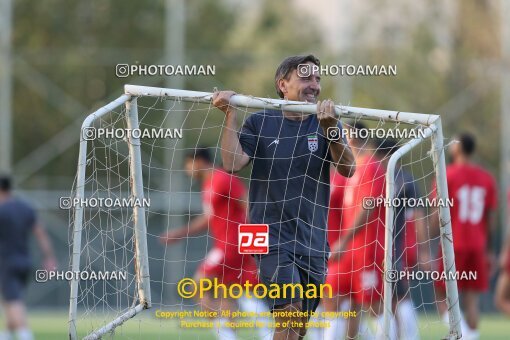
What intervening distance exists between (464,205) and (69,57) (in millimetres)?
13784

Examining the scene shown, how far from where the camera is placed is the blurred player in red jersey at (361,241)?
402 inches

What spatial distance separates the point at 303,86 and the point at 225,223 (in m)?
4.70

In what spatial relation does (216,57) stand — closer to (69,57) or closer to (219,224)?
(69,57)

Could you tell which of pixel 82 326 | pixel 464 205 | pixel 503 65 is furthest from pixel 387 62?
pixel 82 326

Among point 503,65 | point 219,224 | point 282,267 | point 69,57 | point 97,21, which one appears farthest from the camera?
point 97,21

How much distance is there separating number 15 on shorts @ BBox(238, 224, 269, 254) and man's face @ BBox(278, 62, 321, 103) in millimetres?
786

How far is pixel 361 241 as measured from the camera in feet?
35.0

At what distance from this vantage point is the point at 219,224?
38.1ft

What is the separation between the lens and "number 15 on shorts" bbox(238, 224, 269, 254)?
6953 mm

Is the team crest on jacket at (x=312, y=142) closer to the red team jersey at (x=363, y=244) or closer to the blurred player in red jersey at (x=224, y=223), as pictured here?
the red team jersey at (x=363, y=244)

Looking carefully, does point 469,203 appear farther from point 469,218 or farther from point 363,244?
point 363,244

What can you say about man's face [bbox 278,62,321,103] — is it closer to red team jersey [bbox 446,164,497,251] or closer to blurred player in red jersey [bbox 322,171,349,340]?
blurred player in red jersey [bbox 322,171,349,340]

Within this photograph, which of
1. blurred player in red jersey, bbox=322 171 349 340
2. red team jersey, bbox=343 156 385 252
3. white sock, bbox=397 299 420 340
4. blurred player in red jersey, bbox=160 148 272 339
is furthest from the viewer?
blurred player in red jersey, bbox=160 148 272 339

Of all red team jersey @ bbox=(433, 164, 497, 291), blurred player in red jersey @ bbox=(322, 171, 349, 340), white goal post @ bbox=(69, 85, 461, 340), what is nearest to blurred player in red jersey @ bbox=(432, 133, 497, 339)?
red team jersey @ bbox=(433, 164, 497, 291)
